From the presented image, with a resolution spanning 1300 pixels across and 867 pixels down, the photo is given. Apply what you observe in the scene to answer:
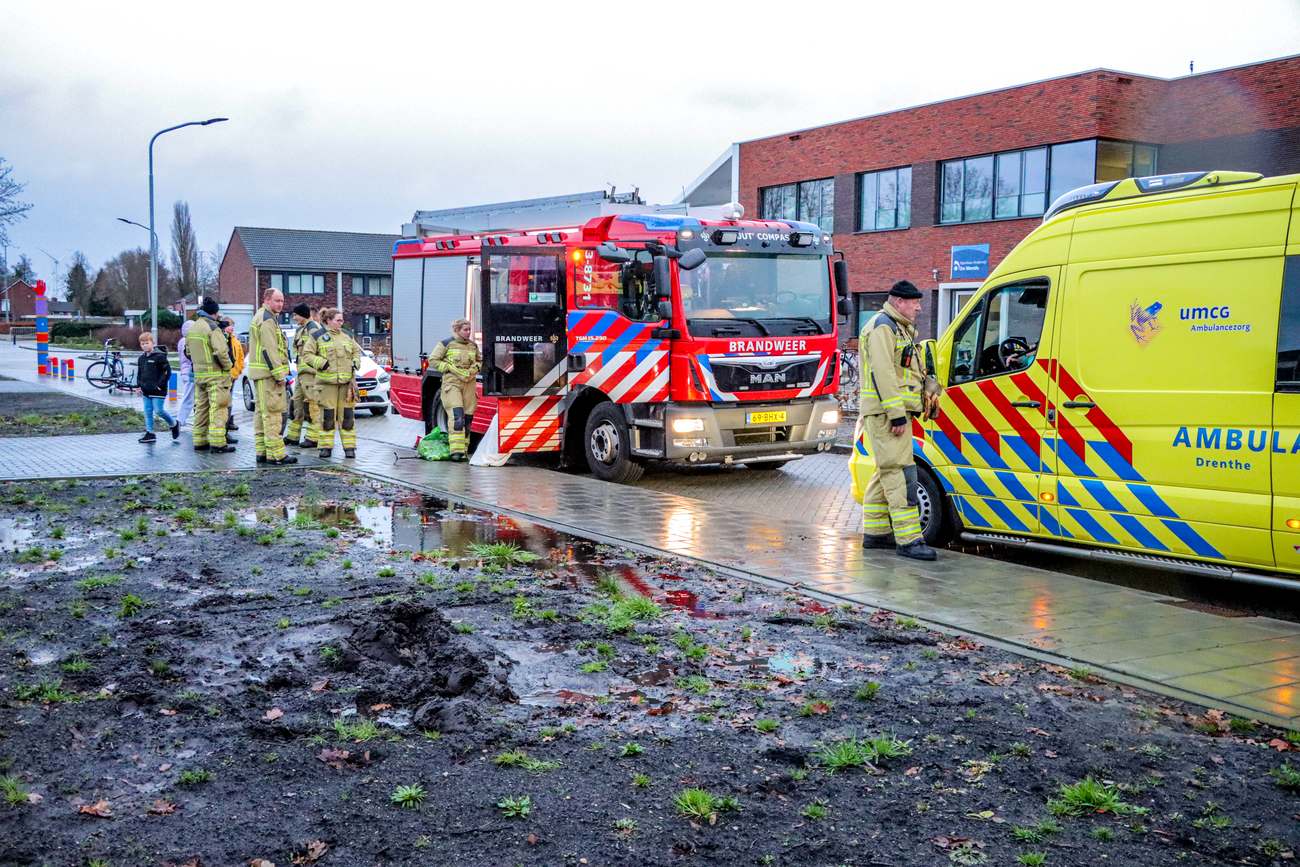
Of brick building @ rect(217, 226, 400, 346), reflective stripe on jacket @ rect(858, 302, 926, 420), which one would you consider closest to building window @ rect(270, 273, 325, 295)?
brick building @ rect(217, 226, 400, 346)

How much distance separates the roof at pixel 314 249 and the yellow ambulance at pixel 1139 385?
2673 inches

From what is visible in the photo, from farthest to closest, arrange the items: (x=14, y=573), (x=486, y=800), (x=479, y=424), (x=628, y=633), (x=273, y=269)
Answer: (x=273, y=269)
(x=479, y=424)
(x=14, y=573)
(x=628, y=633)
(x=486, y=800)

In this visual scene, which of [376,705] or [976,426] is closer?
[376,705]

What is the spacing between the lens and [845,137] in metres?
36.5

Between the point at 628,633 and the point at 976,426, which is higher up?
the point at 976,426

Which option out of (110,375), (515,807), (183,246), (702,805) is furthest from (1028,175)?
(183,246)

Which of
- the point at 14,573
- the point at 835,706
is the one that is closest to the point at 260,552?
the point at 14,573

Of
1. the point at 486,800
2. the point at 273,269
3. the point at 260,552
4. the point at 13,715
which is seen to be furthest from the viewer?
the point at 273,269

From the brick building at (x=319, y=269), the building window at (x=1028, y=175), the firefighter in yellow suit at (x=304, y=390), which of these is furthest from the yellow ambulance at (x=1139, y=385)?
the brick building at (x=319, y=269)

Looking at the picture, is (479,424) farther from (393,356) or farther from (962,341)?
(962,341)

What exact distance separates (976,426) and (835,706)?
4066mm

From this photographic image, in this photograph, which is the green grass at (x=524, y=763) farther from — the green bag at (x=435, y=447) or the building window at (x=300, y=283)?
the building window at (x=300, y=283)

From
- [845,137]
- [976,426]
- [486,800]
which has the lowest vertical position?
[486,800]

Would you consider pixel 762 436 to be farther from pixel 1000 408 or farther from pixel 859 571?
pixel 859 571
